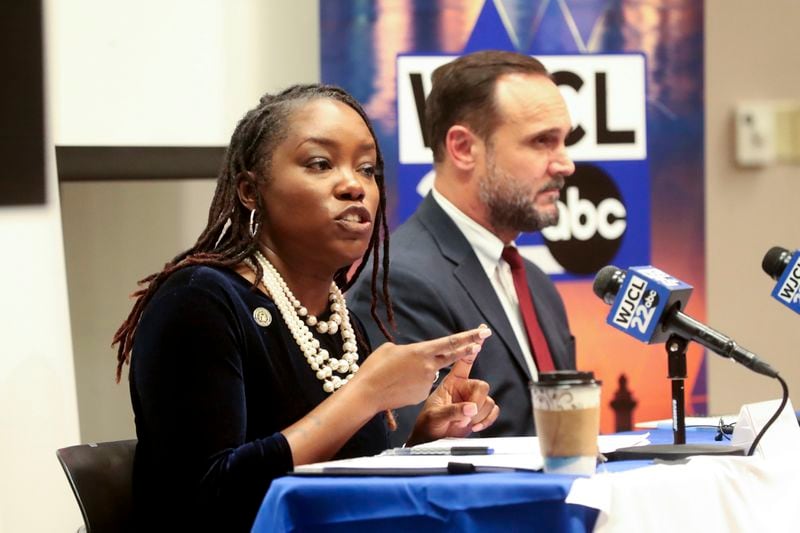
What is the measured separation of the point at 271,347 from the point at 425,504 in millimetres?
571

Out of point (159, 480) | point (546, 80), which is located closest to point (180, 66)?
point (546, 80)

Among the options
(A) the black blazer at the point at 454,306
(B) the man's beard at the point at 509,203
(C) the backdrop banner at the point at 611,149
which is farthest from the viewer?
(C) the backdrop banner at the point at 611,149

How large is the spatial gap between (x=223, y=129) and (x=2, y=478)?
1.18m

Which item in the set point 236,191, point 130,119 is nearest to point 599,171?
point 130,119

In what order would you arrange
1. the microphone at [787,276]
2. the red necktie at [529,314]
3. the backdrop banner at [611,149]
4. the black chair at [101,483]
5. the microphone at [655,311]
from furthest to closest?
the backdrop banner at [611,149]
the red necktie at [529,314]
the microphone at [787,276]
the black chair at [101,483]
the microphone at [655,311]

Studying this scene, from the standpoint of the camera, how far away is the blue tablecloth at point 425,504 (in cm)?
156

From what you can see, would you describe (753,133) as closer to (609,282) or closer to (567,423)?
(609,282)

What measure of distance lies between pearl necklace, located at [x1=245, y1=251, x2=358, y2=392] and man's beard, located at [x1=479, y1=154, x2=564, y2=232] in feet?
4.73

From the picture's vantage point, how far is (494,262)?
3504mm

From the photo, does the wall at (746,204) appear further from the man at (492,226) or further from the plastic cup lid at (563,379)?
the plastic cup lid at (563,379)

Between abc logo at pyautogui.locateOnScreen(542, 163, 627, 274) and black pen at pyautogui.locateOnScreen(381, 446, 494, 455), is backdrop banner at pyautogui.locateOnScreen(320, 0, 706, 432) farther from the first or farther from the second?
black pen at pyautogui.locateOnScreen(381, 446, 494, 455)

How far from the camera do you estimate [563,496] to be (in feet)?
5.07

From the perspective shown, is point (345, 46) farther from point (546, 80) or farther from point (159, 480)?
point (159, 480)

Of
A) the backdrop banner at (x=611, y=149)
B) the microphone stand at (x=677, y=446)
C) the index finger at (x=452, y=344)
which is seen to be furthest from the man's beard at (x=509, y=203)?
the index finger at (x=452, y=344)
